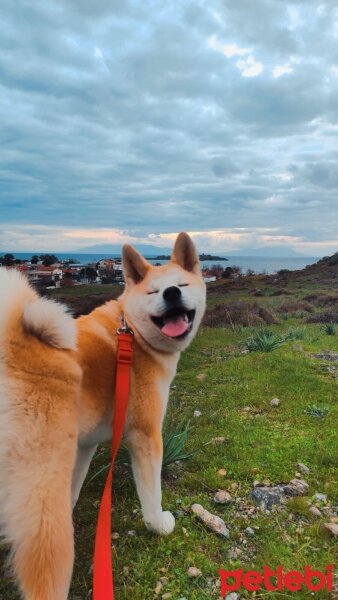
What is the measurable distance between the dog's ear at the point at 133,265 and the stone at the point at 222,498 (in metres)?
2.04

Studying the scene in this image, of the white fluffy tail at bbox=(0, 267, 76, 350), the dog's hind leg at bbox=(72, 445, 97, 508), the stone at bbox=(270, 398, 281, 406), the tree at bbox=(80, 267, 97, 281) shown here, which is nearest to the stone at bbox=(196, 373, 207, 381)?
the stone at bbox=(270, 398, 281, 406)

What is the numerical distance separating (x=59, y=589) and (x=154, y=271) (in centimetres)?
224

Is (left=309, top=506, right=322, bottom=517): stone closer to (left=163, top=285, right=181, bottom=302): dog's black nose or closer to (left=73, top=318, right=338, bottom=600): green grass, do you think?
(left=73, top=318, right=338, bottom=600): green grass

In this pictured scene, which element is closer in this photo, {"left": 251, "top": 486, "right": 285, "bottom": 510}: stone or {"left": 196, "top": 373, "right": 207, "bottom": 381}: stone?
{"left": 251, "top": 486, "right": 285, "bottom": 510}: stone

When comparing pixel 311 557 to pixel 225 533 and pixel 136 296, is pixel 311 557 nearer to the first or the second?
pixel 225 533

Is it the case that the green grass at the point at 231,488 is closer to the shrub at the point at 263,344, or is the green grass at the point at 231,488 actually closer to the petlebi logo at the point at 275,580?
the petlebi logo at the point at 275,580

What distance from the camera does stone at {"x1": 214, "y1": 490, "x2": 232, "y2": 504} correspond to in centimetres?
370

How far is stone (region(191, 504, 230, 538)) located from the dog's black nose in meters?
1.76

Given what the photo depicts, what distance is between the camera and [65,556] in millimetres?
2219

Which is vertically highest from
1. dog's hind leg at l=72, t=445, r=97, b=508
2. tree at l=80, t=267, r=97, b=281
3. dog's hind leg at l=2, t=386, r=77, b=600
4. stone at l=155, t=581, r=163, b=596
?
tree at l=80, t=267, r=97, b=281

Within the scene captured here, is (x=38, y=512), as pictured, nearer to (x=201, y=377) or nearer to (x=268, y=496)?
(x=268, y=496)

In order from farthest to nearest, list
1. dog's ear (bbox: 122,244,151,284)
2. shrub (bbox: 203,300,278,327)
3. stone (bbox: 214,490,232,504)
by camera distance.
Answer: shrub (bbox: 203,300,278,327)
stone (bbox: 214,490,232,504)
dog's ear (bbox: 122,244,151,284)

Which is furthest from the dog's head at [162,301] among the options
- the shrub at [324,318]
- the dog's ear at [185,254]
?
the shrub at [324,318]

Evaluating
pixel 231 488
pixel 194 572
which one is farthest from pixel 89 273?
pixel 194 572
